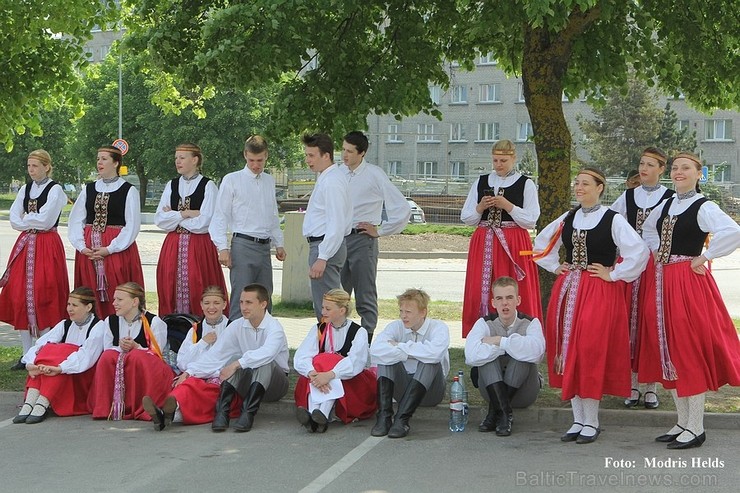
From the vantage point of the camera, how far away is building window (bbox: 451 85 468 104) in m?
65.4

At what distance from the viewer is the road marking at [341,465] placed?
6.71 meters

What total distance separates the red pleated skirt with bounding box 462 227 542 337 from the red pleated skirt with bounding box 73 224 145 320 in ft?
10.3

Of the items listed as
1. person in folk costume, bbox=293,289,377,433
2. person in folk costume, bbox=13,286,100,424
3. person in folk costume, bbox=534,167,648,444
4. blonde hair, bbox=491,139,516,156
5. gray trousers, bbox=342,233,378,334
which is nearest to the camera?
person in folk costume, bbox=534,167,648,444

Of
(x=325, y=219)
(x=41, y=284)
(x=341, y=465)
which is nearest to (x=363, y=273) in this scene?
(x=325, y=219)

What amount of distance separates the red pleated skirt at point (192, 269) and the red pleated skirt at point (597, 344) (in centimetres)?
377

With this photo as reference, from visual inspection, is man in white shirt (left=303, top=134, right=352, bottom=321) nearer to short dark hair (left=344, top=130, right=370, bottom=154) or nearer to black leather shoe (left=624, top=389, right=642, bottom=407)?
short dark hair (left=344, top=130, right=370, bottom=154)

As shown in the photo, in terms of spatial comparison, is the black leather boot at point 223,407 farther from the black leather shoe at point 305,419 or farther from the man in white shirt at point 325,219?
the man in white shirt at point 325,219

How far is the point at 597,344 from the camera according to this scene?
791 cm

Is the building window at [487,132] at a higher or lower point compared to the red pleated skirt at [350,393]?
higher

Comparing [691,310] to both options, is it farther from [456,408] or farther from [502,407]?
[456,408]

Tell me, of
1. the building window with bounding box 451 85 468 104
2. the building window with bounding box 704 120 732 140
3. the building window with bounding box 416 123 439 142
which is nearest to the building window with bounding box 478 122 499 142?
the building window with bounding box 451 85 468 104

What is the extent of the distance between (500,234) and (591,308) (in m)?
1.80

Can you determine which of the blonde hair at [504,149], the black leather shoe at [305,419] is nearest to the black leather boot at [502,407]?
the black leather shoe at [305,419]

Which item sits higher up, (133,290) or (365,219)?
(365,219)
